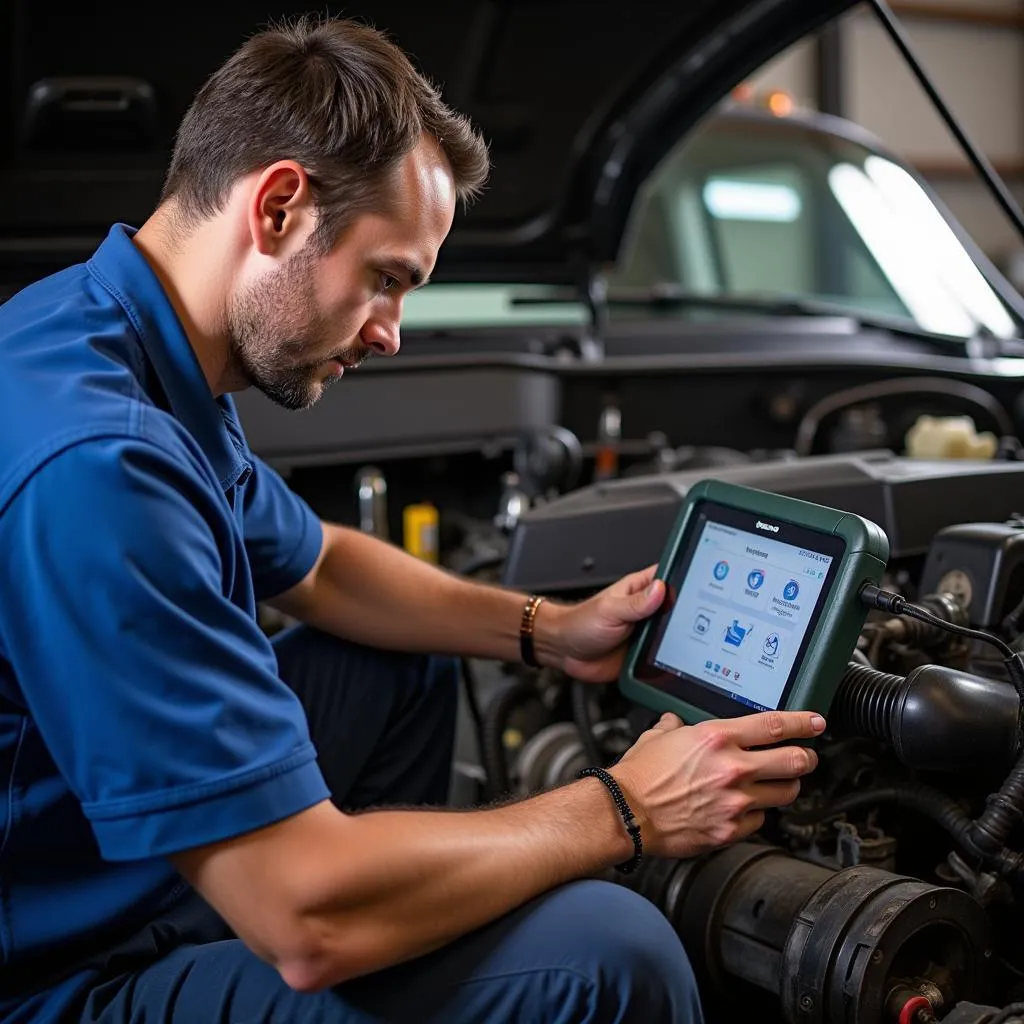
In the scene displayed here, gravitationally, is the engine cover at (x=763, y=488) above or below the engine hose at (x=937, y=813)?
above

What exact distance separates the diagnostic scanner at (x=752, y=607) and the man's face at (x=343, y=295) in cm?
41

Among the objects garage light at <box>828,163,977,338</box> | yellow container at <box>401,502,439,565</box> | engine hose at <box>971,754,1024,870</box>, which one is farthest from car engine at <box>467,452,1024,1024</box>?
garage light at <box>828,163,977,338</box>

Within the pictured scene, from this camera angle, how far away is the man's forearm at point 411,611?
1.62 m

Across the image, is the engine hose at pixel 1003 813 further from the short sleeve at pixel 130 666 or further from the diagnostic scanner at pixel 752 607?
the short sleeve at pixel 130 666

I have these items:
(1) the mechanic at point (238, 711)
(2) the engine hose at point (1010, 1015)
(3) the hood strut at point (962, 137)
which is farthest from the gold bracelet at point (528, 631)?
(3) the hood strut at point (962, 137)

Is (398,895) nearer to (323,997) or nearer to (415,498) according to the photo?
(323,997)

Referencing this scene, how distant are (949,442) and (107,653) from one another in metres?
1.50

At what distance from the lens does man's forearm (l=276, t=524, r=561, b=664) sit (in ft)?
5.30

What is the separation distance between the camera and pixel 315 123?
1171mm

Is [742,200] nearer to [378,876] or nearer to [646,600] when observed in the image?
[646,600]

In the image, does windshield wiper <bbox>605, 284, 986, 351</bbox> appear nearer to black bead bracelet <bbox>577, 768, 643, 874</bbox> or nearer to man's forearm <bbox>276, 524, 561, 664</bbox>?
man's forearm <bbox>276, 524, 561, 664</bbox>

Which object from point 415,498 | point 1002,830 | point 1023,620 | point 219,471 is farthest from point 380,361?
point 1002,830

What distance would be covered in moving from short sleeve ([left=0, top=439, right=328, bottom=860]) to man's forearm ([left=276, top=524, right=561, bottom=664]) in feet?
2.01

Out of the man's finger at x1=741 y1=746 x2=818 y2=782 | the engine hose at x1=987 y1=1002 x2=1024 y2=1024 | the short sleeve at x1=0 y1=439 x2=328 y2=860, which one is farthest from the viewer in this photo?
the man's finger at x1=741 y1=746 x2=818 y2=782
